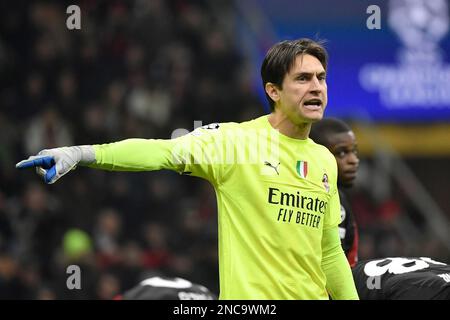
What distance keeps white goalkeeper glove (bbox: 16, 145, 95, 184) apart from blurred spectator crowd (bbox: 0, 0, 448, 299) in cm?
606

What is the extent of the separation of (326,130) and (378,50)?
7.64 metres

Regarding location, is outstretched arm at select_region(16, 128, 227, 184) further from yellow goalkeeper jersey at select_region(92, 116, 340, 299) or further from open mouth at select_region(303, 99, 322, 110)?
open mouth at select_region(303, 99, 322, 110)

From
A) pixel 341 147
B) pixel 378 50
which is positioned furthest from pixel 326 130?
pixel 378 50

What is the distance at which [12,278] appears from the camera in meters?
11.1

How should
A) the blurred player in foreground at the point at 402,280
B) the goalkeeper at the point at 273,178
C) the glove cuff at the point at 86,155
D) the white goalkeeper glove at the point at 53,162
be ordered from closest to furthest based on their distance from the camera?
the white goalkeeper glove at the point at 53,162, the glove cuff at the point at 86,155, the goalkeeper at the point at 273,178, the blurred player in foreground at the point at 402,280

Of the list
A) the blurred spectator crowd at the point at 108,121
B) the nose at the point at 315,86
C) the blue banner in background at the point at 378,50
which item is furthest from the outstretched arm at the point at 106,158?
the blue banner in background at the point at 378,50

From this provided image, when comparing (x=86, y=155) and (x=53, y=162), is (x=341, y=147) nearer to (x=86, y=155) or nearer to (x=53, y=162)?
(x=86, y=155)

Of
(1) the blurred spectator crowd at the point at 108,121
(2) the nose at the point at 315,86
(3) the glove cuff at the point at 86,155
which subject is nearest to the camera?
(3) the glove cuff at the point at 86,155

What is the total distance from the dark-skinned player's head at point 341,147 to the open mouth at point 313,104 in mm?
1788

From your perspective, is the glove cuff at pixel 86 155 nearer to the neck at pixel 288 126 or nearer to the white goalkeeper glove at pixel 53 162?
the white goalkeeper glove at pixel 53 162

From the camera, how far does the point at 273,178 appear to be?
5074 millimetres

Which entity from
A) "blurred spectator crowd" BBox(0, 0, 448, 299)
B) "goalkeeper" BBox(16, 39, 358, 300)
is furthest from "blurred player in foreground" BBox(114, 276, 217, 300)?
"blurred spectator crowd" BBox(0, 0, 448, 299)

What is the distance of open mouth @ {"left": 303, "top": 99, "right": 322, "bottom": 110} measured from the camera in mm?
5172

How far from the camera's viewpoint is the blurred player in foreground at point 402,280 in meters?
6.14
